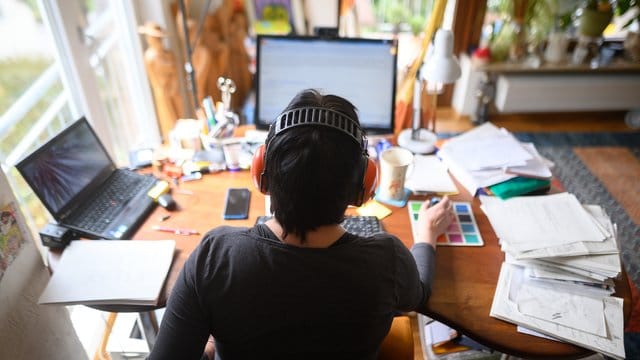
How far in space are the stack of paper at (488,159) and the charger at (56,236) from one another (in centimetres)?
121

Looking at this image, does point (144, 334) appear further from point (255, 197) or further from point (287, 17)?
point (287, 17)

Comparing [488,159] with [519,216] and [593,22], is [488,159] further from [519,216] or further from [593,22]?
[593,22]

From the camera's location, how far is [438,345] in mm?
1493

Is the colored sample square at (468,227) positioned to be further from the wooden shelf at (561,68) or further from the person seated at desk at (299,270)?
the wooden shelf at (561,68)

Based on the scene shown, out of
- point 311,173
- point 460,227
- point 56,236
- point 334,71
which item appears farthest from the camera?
point 334,71

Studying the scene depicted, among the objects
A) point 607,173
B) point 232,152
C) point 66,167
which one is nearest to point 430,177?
point 232,152

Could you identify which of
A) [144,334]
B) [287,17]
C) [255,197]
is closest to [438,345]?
[255,197]

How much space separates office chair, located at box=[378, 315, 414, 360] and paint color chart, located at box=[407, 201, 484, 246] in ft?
0.88

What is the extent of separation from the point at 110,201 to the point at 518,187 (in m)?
1.27

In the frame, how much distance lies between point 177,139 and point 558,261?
1306mm

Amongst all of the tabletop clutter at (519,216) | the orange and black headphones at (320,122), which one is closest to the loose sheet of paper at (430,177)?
the tabletop clutter at (519,216)

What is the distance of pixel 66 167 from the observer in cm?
127

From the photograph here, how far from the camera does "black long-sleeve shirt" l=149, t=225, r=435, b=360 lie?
0.78m

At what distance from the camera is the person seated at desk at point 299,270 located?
75 centimetres
